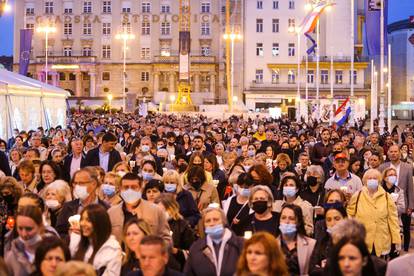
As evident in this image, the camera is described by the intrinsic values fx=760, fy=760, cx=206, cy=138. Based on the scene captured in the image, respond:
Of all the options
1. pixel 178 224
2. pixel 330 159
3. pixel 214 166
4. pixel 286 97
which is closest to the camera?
pixel 178 224

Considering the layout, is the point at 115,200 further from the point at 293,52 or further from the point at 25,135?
the point at 293,52

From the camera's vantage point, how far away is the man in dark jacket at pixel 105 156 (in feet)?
43.9

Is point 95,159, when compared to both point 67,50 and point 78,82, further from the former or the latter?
point 67,50

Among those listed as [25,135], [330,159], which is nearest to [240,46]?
[25,135]

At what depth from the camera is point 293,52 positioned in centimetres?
8631

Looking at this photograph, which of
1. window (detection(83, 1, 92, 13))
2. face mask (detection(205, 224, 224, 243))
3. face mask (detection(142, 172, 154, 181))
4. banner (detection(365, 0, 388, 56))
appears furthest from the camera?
window (detection(83, 1, 92, 13))

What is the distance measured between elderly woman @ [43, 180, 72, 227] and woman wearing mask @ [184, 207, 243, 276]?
8.20 feet

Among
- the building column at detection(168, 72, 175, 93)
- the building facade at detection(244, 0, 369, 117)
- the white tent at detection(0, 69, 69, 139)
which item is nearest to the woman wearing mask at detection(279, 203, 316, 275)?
the white tent at detection(0, 69, 69, 139)

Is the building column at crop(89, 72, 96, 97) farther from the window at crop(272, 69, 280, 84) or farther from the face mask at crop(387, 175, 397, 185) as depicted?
the face mask at crop(387, 175, 397, 185)

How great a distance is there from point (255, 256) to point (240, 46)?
82.6 meters

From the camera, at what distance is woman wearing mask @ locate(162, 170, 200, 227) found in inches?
376

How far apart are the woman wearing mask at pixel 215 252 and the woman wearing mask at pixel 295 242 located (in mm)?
516

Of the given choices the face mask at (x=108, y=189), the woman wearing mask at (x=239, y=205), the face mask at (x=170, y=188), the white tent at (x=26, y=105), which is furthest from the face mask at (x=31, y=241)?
the white tent at (x=26, y=105)

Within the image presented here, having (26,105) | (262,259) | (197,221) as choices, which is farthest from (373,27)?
(262,259)
